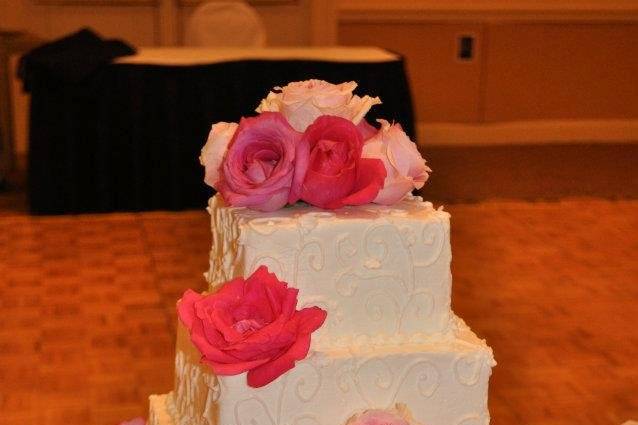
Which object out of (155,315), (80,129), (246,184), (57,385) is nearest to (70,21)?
(80,129)

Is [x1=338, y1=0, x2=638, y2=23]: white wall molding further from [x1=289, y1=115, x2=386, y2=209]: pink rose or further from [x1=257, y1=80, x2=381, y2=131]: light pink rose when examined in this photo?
[x1=289, y1=115, x2=386, y2=209]: pink rose

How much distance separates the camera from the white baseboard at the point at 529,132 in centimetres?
672

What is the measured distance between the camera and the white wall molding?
6434mm

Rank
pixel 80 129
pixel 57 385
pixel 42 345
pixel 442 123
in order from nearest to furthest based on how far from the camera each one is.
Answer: pixel 57 385
pixel 42 345
pixel 80 129
pixel 442 123

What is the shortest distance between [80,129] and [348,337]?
3153mm

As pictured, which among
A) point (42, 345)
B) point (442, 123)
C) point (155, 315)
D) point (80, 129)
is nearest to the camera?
point (42, 345)

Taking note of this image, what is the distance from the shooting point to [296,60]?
4465 millimetres

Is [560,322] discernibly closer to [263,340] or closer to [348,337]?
[348,337]

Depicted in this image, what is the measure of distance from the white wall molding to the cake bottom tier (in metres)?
5.16

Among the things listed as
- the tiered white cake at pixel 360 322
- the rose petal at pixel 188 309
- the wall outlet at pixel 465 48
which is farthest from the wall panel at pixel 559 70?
the rose petal at pixel 188 309

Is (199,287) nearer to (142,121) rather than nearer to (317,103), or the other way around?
(142,121)

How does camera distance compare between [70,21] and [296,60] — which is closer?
[296,60]

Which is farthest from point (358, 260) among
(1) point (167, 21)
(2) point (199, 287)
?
(1) point (167, 21)

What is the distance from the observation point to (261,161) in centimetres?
137
